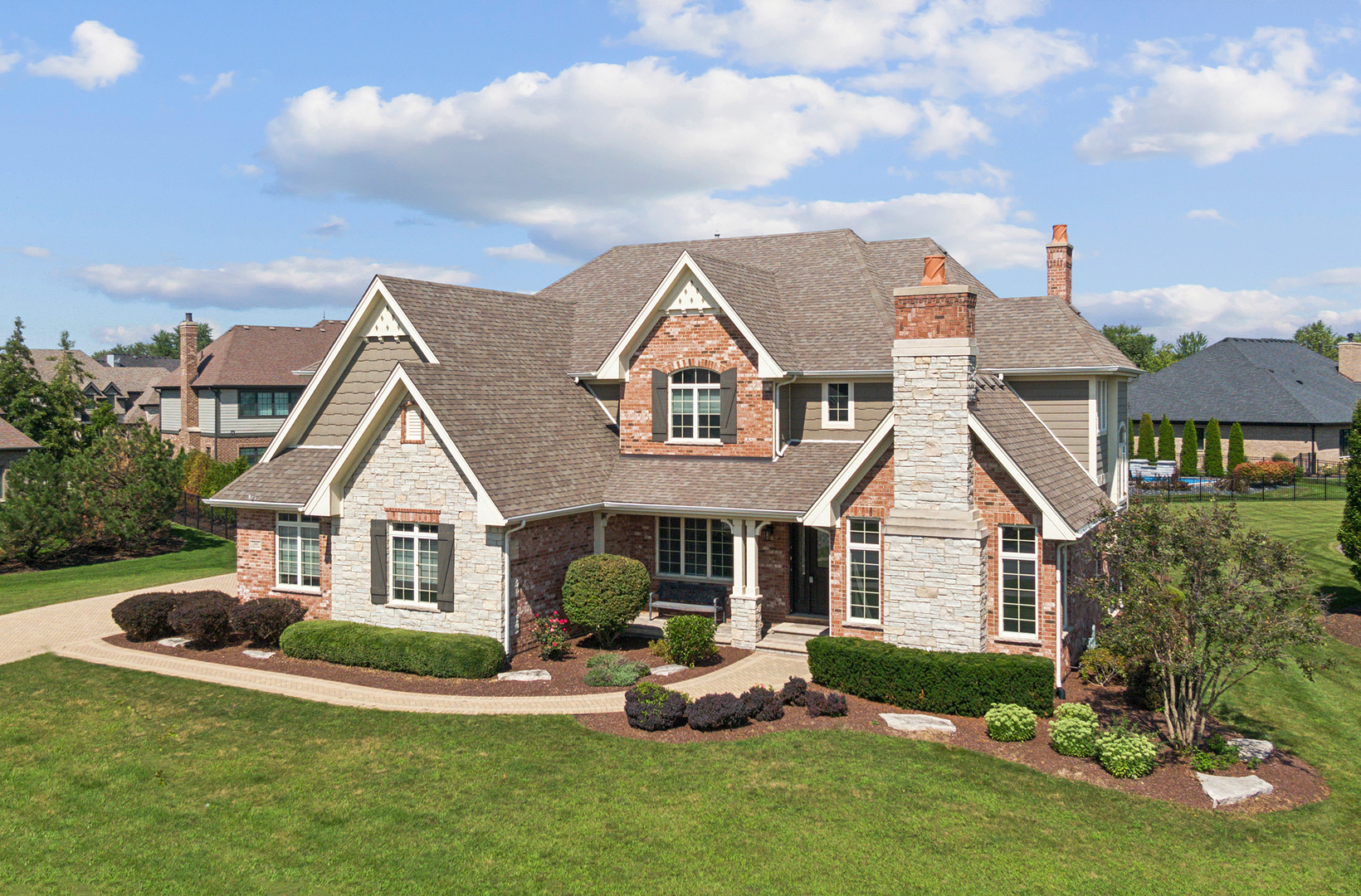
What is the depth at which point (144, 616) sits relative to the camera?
20719 mm

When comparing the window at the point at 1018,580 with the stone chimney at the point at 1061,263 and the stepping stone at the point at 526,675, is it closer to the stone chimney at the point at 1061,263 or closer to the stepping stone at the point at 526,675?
the stepping stone at the point at 526,675

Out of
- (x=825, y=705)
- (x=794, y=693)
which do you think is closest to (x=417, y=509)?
(x=794, y=693)

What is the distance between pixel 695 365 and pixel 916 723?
33.9ft

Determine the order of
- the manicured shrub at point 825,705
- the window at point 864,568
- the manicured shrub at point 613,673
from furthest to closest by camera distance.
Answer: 1. the window at point 864,568
2. the manicured shrub at point 613,673
3. the manicured shrub at point 825,705

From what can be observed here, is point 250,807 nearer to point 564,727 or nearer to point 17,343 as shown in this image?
point 564,727

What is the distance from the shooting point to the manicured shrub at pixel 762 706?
15500 mm

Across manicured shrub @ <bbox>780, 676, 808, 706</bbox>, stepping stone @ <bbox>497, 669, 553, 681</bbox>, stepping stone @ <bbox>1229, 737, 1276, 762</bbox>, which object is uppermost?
manicured shrub @ <bbox>780, 676, 808, 706</bbox>

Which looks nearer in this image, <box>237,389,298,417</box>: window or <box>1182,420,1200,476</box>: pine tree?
<box>237,389,298,417</box>: window

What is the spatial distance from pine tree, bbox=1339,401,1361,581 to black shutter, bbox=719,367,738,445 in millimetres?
15116

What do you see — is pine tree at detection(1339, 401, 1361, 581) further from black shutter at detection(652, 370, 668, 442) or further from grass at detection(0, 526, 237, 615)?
grass at detection(0, 526, 237, 615)

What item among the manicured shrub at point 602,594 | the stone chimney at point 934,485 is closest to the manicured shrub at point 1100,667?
the stone chimney at point 934,485

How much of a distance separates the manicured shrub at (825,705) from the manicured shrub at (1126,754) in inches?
157

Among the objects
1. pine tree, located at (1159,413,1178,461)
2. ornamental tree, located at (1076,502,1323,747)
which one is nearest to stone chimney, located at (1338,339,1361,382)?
pine tree, located at (1159,413,1178,461)

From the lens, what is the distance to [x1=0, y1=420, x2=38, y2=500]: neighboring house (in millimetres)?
40219
